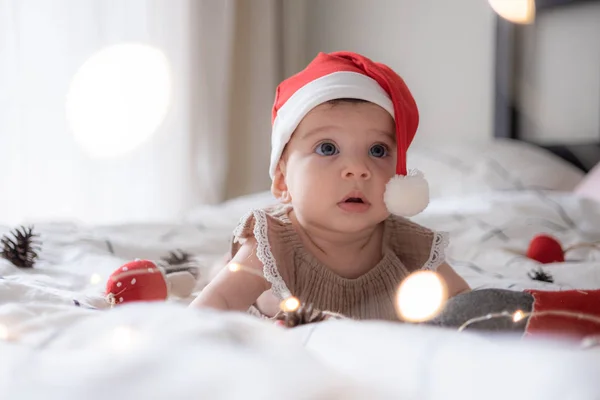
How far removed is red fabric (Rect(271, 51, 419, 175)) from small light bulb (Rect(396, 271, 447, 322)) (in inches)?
5.7

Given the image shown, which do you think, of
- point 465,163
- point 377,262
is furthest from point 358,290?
point 465,163

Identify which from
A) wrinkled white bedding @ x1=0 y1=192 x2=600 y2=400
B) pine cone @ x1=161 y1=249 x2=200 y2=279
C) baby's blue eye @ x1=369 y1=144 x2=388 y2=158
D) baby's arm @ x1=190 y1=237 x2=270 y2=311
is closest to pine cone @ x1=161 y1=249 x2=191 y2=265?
pine cone @ x1=161 y1=249 x2=200 y2=279

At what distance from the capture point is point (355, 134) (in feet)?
2.89

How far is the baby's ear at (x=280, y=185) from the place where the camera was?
39.2 inches

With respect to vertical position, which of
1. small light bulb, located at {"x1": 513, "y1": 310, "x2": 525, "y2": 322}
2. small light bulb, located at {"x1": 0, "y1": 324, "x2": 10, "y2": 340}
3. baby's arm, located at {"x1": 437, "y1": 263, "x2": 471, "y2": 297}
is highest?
small light bulb, located at {"x1": 513, "y1": 310, "x2": 525, "y2": 322}

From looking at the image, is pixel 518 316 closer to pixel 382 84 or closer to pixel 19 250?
pixel 382 84

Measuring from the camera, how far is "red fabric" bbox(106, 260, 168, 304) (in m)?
0.78

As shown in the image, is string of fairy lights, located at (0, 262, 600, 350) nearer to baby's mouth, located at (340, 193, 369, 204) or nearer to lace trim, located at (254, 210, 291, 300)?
lace trim, located at (254, 210, 291, 300)

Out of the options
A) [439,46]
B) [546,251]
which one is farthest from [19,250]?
[439,46]

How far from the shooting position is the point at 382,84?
90 centimetres

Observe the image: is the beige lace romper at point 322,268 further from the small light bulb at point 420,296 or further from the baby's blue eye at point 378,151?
the baby's blue eye at point 378,151

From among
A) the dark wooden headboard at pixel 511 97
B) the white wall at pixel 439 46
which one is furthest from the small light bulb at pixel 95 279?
the dark wooden headboard at pixel 511 97

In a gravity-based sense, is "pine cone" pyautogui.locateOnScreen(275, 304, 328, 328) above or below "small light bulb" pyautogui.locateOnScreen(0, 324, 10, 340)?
below

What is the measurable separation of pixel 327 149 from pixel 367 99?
87 millimetres
